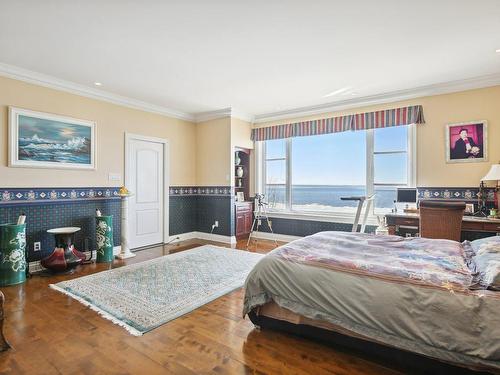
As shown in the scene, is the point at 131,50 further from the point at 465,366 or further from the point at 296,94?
the point at 465,366

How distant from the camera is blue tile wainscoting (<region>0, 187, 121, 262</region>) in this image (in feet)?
12.7

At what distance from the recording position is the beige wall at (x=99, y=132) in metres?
3.85

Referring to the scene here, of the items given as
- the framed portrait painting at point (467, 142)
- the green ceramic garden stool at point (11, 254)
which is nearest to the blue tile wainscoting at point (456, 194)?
the framed portrait painting at point (467, 142)

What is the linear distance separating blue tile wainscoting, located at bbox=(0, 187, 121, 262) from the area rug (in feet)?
3.18

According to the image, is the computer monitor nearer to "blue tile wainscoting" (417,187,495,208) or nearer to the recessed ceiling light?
"blue tile wainscoting" (417,187,495,208)

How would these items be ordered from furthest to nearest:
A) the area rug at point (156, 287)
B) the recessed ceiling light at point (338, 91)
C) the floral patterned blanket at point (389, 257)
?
the recessed ceiling light at point (338, 91), the area rug at point (156, 287), the floral patterned blanket at point (389, 257)

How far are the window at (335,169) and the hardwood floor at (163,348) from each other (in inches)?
142

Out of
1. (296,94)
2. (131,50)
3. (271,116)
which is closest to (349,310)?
(131,50)

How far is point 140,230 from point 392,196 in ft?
15.5

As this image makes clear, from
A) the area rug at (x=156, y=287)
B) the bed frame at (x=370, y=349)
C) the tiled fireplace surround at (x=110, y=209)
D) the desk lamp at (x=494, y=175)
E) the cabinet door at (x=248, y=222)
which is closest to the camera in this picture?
the bed frame at (x=370, y=349)

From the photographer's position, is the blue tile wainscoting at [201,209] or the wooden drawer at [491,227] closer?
the wooden drawer at [491,227]

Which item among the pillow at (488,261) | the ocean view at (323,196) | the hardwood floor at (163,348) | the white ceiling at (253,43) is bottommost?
the hardwood floor at (163,348)

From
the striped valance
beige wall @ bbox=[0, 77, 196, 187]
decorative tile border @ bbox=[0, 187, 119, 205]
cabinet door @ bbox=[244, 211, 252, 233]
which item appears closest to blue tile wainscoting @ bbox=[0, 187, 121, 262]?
decorative tile border @ bbox=[0, 187, 119, 205]

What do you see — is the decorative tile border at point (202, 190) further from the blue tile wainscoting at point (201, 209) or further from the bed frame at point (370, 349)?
the bed frame at point (370, 349)
